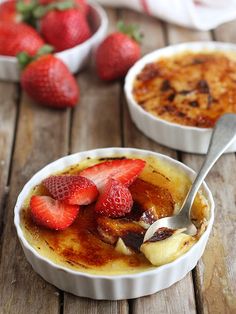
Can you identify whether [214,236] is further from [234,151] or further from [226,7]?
[226,7]

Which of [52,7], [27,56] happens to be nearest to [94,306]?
[27,56]

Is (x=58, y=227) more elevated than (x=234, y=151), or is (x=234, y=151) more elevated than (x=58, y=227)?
(x=58, y=227)

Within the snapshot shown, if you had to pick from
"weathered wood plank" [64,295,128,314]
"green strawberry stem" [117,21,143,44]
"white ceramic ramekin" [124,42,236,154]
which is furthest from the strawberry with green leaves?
"weathered wood plank" [64,295,128,314]

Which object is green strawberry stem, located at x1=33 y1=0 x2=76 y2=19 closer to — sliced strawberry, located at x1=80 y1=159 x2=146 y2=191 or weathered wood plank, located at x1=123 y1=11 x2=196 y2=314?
weathered wood plank, located at x1=123 y1=11 x2=196 y2=314

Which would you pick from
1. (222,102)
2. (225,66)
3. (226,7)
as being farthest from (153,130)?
(226,7)

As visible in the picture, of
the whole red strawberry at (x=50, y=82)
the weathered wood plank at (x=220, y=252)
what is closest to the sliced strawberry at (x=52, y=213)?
the weathered wood plank at (x=220, y=252)

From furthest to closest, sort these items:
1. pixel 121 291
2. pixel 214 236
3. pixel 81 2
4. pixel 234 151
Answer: pixel 81 2 → pixel 234 151 → pixel 214 236 → pixel 121 291

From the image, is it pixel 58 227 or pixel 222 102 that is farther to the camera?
pixel 222 102
